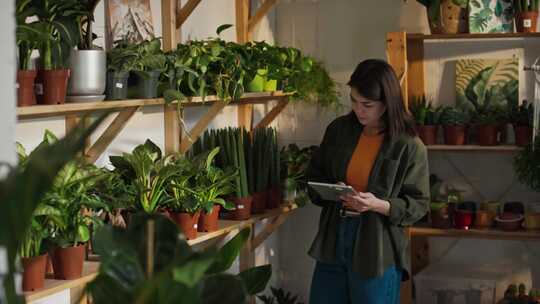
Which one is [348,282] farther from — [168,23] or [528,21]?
[528,21]

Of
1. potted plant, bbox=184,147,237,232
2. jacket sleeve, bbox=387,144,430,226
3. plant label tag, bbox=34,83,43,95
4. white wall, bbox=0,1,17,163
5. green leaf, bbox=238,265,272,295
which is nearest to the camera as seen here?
white wall, bbox=0,1,17,163

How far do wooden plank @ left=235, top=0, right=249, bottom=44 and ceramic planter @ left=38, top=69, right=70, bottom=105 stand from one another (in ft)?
5.97

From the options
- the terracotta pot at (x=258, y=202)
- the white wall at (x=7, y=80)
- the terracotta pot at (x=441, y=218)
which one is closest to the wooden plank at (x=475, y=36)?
the terracotta pot at (x=441, y=218)

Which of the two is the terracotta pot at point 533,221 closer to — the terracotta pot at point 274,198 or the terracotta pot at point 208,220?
the terracotta pot at point 274,198

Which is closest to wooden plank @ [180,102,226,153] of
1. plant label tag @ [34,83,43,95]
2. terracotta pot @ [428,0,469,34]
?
plant label tag @ [34,83,43,95]

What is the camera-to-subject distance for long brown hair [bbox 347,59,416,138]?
3.32 m

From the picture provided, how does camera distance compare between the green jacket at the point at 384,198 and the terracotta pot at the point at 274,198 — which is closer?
the green jacket at the point at 384,198

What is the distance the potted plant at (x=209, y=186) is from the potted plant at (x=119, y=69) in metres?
0.50

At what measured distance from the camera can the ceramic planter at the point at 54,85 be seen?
2.44 m

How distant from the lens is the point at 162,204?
10.3 feet

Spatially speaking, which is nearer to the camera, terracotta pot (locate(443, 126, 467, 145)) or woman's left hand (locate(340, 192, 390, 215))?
woman's left hand (locate(340, 192, 390, 215))

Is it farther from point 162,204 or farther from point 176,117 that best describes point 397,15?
point 162,204

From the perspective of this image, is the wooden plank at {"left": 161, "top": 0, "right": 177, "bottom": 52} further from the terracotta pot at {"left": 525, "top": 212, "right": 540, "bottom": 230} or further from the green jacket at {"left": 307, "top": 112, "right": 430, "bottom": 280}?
the terracotta pot at {"left": 525, "top": 212, "right": 540, "bottom": 230}

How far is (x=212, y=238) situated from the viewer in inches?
155
